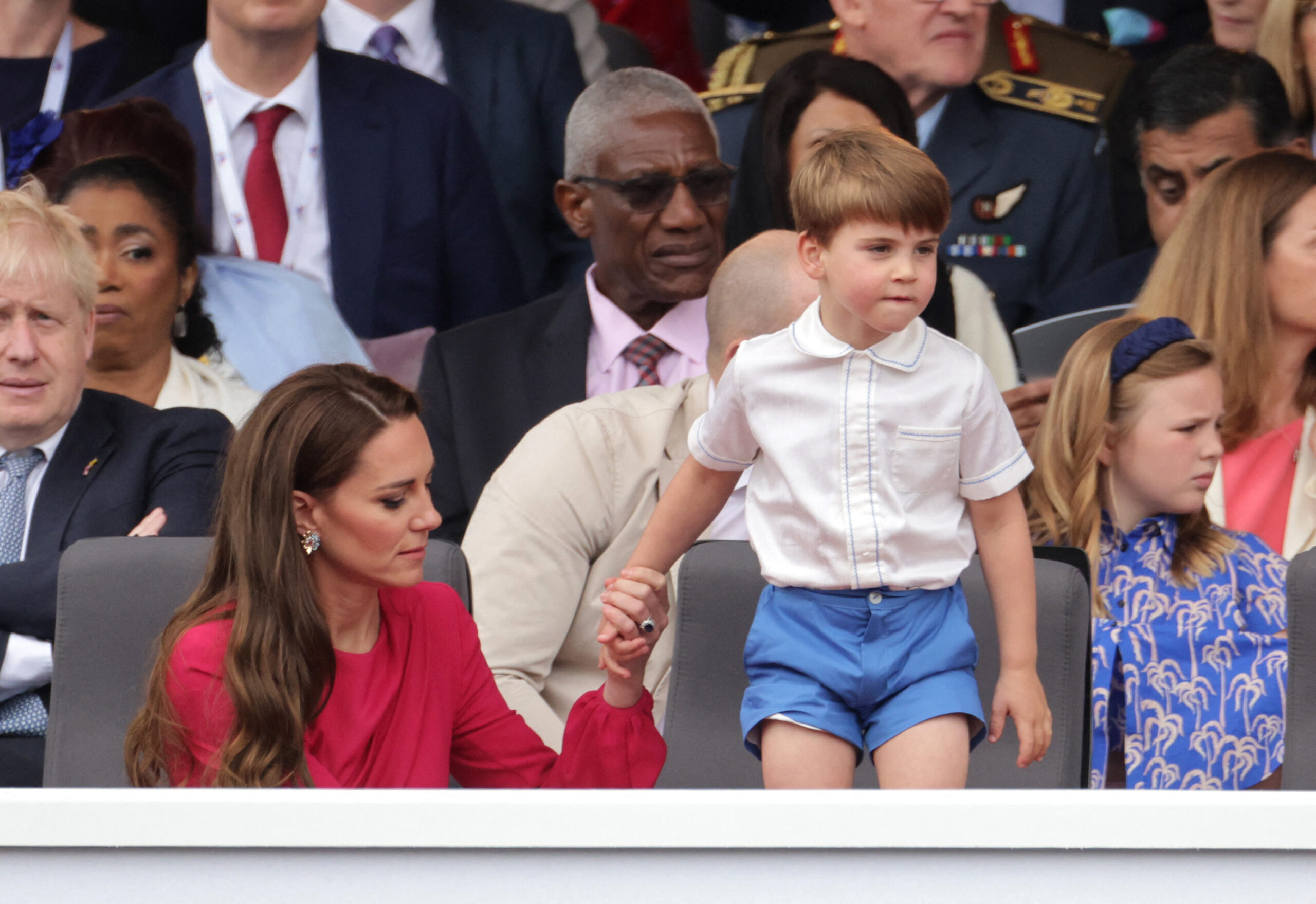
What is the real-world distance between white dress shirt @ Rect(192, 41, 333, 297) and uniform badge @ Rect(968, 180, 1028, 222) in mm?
1343

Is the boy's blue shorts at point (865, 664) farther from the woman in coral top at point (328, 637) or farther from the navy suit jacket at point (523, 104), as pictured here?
the navy suit jacket at point (523, 104)

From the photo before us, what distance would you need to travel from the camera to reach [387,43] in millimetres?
2996

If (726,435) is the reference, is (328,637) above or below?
below

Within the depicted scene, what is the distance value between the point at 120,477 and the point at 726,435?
4.05 ft

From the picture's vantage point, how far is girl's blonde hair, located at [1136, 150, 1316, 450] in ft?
8.40

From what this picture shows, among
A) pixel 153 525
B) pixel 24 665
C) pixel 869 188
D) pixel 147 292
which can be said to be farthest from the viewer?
pixel 147 292

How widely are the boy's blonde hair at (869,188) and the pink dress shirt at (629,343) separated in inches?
53.0

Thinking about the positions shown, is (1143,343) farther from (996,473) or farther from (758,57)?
(758,57)

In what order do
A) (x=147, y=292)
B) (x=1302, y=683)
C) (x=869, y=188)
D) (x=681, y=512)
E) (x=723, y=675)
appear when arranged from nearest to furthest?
1. (x=869, y=188)
2. (x=681, y=512)
3. (x=1302, y=683)
4. (x=723, y=675)
5. (x=147, y=292)

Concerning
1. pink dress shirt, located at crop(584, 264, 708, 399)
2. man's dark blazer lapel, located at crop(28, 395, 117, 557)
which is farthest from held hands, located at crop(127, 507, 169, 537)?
pink dress shirt, located at crop(584, 264, 708, 399)

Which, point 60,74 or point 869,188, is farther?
point 60,74

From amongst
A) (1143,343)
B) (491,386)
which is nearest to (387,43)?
(491,386)

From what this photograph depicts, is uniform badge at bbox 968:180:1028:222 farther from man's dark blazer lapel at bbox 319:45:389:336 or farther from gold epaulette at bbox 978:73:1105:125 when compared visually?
man's dark blazer lapel at bbox 319:45:389:336

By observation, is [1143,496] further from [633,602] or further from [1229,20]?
[1229,20]
